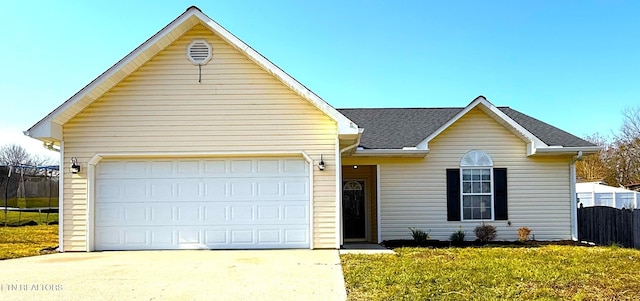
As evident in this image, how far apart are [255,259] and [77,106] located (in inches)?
201

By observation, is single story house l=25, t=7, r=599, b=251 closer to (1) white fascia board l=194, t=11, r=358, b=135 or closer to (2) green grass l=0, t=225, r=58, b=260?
(1) white fascia board l=194, t=11, r=358, b=135

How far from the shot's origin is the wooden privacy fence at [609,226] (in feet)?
42.8

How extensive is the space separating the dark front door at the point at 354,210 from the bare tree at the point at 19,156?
38.4m

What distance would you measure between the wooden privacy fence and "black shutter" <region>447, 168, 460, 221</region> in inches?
160

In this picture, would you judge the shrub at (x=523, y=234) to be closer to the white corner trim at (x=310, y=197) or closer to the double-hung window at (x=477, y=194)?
the double-hung window at (x=477, y=194)

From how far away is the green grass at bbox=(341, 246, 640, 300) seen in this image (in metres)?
6.29

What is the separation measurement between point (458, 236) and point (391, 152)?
2853 millimetres

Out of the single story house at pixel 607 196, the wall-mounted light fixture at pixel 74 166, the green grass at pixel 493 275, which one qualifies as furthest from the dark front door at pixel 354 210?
the single story house at pixel 607 196

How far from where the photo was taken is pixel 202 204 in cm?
1102

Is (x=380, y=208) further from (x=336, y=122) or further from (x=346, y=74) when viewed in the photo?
(x=346, y=74)

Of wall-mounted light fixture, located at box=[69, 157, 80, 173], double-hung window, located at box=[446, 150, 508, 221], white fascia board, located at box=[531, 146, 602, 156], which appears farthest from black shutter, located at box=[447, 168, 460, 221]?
wall-mounted light fixture, located at box=[69, 157, 80, 173]

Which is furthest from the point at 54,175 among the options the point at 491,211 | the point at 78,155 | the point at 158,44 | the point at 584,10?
the point at 584,10

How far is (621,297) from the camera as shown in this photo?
6.21 meters

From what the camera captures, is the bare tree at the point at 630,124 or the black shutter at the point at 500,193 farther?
the bare tree at the point at 630,124
